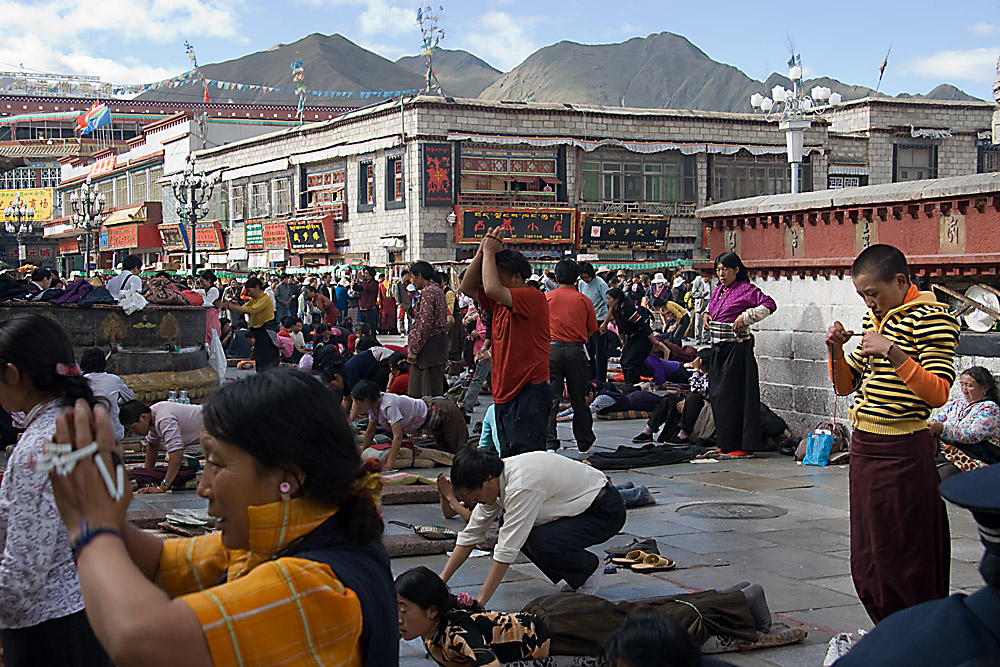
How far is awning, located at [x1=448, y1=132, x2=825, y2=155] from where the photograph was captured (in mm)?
31547

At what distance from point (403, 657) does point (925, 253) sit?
6580 mm

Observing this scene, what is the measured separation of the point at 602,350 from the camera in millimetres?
14984

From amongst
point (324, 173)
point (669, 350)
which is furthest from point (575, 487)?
point (324, 173)

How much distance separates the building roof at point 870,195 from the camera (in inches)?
354

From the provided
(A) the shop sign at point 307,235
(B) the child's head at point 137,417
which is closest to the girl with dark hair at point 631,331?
(B) the child's head at point 137,417

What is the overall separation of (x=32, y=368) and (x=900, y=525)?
325cm

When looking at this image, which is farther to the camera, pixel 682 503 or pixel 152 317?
pixel 152 317

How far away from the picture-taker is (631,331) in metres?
14.8

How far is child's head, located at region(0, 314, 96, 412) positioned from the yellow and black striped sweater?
304 centimetres

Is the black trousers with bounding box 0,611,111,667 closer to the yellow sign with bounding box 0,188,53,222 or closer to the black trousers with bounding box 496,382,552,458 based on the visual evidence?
the black trousers with bounding box 496,382,552,458

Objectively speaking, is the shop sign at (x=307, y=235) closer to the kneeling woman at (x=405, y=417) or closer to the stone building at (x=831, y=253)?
the stone building at (x=831, y=253)

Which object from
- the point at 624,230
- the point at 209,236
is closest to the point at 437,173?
the point at 624,230

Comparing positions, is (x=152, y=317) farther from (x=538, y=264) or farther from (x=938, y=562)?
(x=538, y=264)

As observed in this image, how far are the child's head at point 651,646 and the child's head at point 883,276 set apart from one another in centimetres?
221
